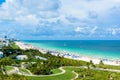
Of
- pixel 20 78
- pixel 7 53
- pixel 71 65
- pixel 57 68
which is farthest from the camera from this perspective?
pixel 7 53

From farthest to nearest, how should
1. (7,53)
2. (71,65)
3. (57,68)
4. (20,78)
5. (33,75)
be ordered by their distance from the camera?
1. (7,53)
2. (71,65)
3. (57,68)
4. (33,75)
5. (20,78)

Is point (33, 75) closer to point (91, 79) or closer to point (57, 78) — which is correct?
point (57, 78)

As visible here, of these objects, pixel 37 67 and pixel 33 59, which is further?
pixel 33 59

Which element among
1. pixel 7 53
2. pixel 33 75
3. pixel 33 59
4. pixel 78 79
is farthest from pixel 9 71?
pixel 7 53

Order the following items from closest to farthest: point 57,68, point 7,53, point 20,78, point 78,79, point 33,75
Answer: point 20,78 < point 78,79 < point 33,75 < point 57,68 < point 7,53

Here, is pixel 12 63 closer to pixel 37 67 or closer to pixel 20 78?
pixel 37 67

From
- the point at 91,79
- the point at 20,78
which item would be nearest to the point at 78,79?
the point at 91,79

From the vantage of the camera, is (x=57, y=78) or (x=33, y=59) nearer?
(x=57, y=78)

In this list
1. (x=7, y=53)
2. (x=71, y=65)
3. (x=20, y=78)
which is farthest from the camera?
(x=7, y=53)
